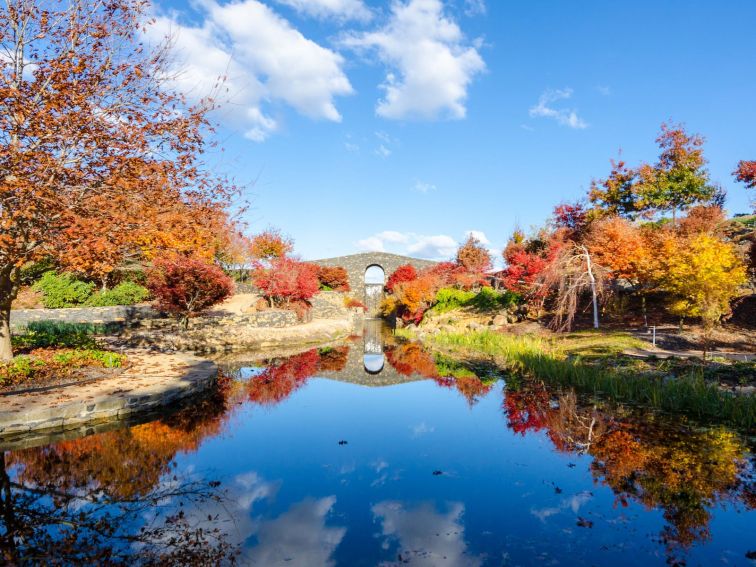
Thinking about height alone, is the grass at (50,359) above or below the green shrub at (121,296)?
below

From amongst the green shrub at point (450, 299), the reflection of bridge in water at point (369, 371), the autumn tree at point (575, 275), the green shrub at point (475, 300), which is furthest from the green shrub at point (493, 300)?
the reflection of bridge in water at point (369, 371)

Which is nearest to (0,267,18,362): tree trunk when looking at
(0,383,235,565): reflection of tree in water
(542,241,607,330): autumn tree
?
(0,383,235,565): reflection of tree in water

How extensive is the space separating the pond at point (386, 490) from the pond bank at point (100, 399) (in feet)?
1.35

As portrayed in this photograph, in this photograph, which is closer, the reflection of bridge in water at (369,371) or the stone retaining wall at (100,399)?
the stone retaining wall at (100,399)

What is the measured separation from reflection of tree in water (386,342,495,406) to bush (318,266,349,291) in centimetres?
2008

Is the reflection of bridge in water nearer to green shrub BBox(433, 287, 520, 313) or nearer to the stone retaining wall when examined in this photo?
the stone retaining wall

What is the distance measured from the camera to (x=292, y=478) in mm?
5094

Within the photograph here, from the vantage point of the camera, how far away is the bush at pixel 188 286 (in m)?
15.1

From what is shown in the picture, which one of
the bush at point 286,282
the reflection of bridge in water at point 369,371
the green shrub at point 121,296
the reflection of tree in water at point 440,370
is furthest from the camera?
the bush at point 286,282

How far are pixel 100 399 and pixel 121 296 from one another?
16.7m

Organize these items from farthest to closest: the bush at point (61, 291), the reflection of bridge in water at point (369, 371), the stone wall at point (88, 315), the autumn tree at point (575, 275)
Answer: the bush at point (61, 291) → the stone wall at point (88, 315) → the autumn tree at point (575, 275) → the reflection of bridge in water at point (369, 371)

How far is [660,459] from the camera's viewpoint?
5320mm

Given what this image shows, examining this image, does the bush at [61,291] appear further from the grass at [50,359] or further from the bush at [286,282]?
the grass at [50,359]

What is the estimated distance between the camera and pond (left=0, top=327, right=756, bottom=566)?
358cm
